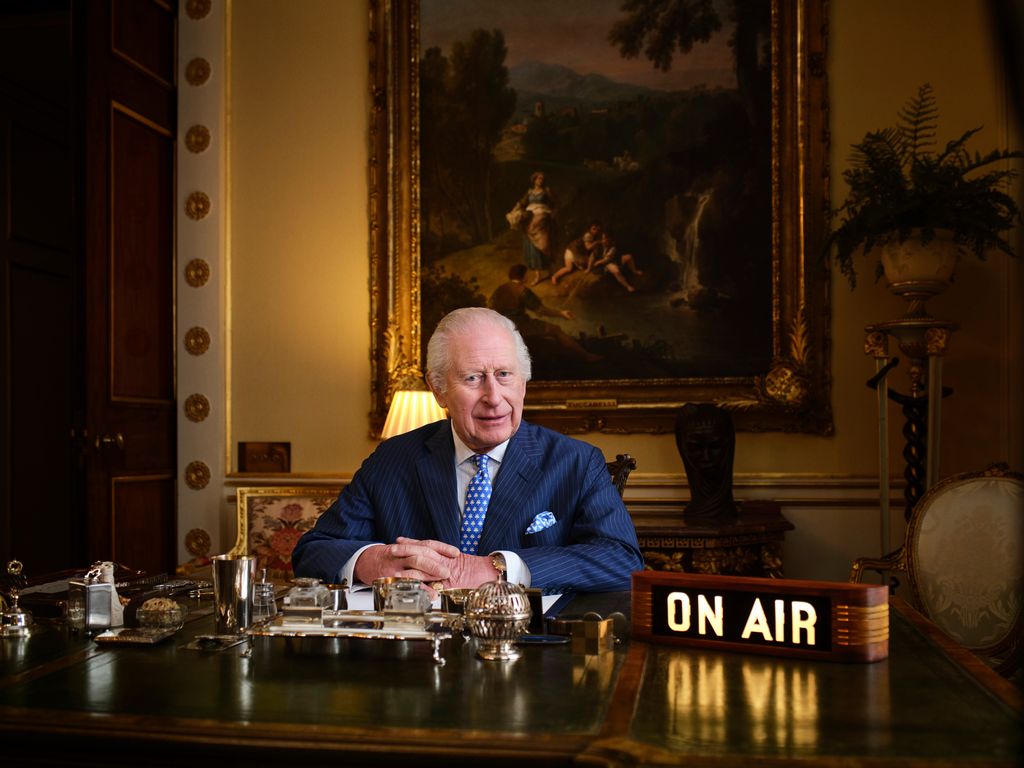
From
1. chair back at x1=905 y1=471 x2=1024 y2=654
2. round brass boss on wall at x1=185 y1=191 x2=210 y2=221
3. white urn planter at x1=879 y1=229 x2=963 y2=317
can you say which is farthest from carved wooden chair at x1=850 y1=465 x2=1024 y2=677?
round brass boss on wall at x1=185 y1=191 x2=210 y2=221

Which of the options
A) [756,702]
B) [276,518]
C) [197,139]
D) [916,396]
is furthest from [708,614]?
[197,139]

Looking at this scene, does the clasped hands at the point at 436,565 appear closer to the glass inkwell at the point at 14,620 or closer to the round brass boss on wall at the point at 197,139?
the glass inkwell at the point at 14,620

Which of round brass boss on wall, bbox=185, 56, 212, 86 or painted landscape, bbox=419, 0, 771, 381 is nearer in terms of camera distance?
painted landscape, bbox=419, 0, 771, 381

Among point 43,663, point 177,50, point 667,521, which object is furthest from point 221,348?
point 43,663

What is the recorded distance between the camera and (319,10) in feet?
19.3

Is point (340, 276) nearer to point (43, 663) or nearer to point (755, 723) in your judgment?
point (43, 663)

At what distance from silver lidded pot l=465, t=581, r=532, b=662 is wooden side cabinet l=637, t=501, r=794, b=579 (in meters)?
2.69

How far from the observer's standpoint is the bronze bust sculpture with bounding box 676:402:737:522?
15.6 ft

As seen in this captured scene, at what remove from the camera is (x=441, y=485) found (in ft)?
9.59

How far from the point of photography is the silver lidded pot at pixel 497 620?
5.91 feet

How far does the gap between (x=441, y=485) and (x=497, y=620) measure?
3.75 feet

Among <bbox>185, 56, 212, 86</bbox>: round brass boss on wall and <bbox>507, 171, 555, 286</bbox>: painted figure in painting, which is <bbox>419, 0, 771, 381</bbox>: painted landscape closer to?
<bbox>507, 171, 555, 286</bbox>: painted figure in painting

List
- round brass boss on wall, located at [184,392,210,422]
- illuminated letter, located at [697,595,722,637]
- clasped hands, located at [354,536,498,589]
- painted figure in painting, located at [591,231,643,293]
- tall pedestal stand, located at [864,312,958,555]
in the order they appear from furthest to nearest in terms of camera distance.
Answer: round brass boss on wall, located at [184,392,210,422], painted figure in painting, located at [591,231,643,293], tall pedestal stand, located at [864,312,958,555], clasped hands, located at [354,536,498,589], illuminated letter, located at [697,595,722,637]

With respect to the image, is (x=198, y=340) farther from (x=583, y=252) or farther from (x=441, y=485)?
(x=441, y=485)
